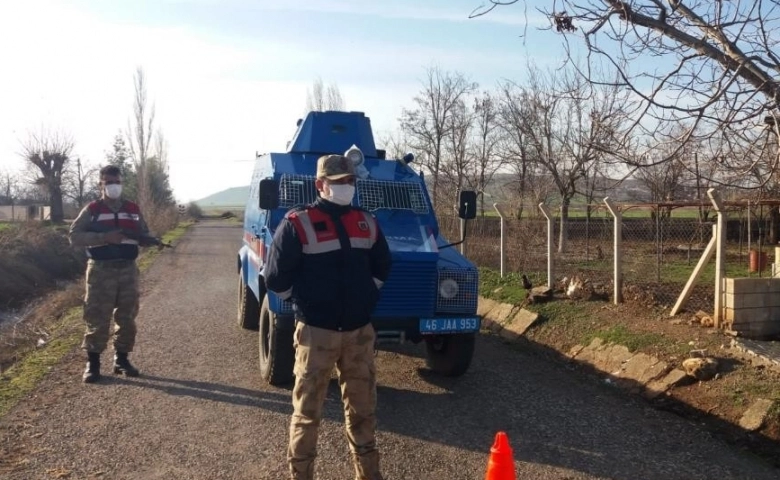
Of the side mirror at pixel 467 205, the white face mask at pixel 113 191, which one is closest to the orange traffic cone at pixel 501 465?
the side mirror at pixel 467 205

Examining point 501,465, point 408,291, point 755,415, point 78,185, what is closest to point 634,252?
point 755,415

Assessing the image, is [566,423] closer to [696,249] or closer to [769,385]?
[769,385]

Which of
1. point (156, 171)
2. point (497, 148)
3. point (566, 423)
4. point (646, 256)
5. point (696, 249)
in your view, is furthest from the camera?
point (156, 171)

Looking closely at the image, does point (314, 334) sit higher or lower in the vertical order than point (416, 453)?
higher

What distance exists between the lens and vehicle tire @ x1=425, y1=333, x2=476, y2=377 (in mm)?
7078

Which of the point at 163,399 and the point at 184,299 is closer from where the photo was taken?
the point at 163,399

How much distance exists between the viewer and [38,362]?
7.86 metres

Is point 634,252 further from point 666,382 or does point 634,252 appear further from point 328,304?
point 328,304

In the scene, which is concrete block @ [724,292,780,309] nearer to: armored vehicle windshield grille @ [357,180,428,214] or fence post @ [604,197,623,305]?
fence post @ [604,197,623,305]

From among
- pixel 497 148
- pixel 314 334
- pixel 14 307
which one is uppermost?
pixel 497 148

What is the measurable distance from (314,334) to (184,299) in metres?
9.27

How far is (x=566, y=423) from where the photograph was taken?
235 inches

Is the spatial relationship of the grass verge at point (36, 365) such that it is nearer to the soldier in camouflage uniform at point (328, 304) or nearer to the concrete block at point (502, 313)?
the soldier in camouflage uniform at point (328, 304)

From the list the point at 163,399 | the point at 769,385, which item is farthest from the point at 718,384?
the point at 163,399
